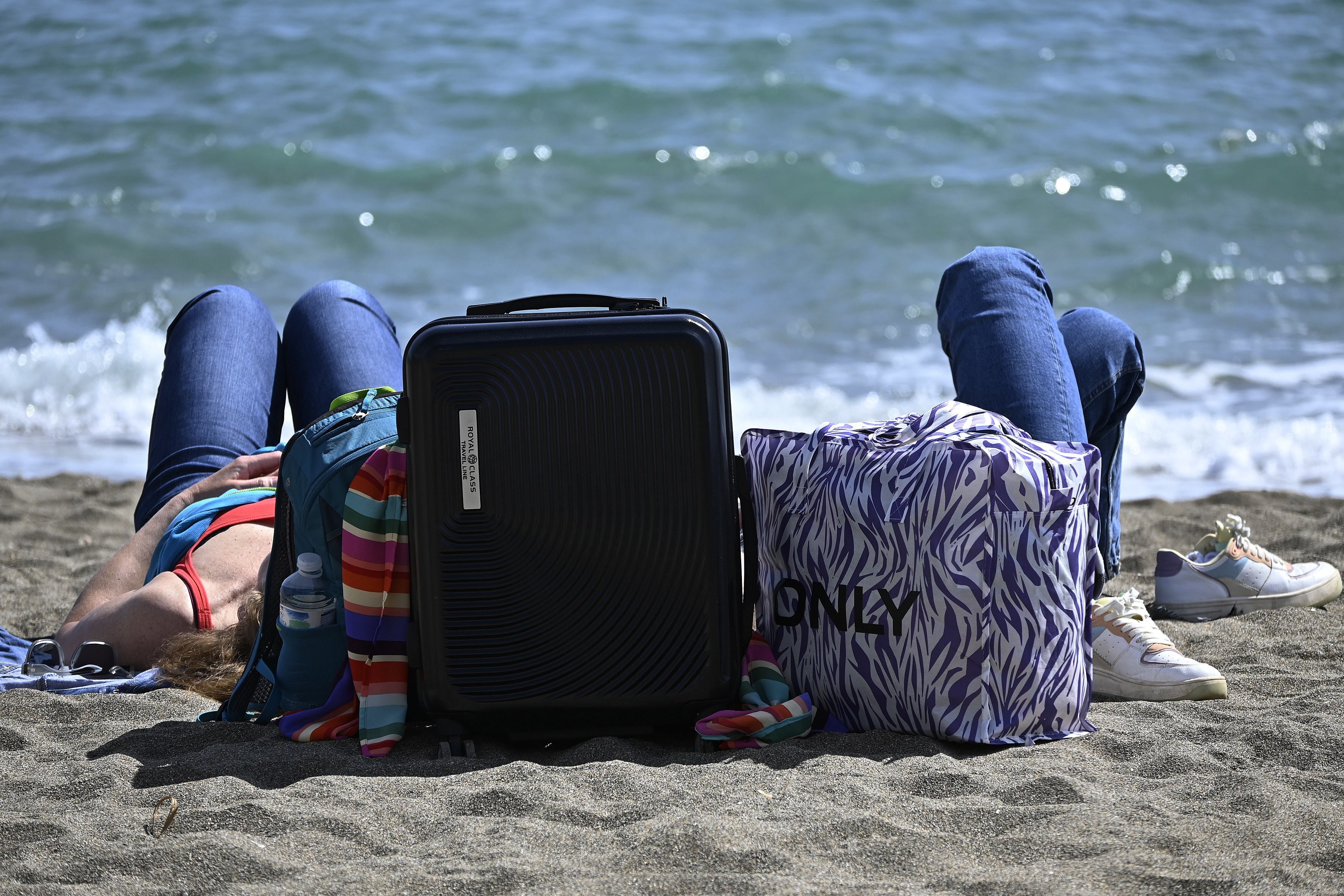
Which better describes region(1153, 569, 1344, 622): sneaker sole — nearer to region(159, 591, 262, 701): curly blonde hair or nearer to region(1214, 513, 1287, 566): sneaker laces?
region(1214, 513, 1287, 566): sneaker laces

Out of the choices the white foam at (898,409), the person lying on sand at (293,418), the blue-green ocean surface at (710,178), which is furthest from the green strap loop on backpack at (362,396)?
the blue-green ocean surface at (710,178)

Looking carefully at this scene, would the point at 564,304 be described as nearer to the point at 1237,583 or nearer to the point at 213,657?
the point at 213,657

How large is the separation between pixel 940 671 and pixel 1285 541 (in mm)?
1883

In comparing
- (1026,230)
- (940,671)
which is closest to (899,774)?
(940,671)

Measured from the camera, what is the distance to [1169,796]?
172 cm

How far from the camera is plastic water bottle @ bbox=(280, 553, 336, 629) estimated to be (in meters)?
1.99

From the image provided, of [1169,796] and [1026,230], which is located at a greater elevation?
[1026,230]

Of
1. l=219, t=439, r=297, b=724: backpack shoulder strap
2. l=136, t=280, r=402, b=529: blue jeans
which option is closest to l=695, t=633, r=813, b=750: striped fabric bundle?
l=219, t=439, r=297, b=724: backpack shoulder strap

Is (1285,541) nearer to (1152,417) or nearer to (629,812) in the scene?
(1152,417)

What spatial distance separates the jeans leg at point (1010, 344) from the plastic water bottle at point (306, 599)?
121cm

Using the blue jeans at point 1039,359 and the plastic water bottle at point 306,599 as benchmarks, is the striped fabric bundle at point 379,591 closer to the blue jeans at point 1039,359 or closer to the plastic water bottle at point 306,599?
the plastic water bottle at point 306,599

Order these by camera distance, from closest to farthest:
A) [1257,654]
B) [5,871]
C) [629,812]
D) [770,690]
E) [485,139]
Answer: [5,871] < [629,812] < [770,690] < [1257,654] < [485,139]

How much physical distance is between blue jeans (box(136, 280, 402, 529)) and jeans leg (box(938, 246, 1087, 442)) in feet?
4.75

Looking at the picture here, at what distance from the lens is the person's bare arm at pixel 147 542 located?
2.47m
